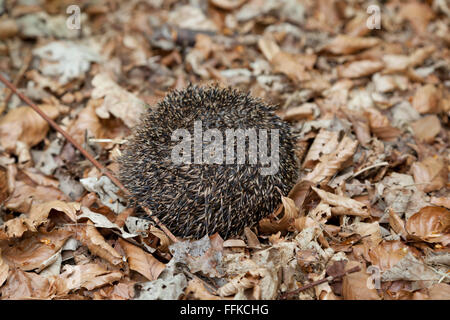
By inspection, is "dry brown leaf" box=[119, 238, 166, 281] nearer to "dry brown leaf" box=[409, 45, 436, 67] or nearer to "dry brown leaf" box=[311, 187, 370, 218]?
"dry brown leaf" box=[311, 187, 370, 218]

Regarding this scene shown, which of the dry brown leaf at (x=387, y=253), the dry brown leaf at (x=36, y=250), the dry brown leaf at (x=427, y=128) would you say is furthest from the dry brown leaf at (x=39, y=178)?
the dry brown leaf at (x=427, y=128)

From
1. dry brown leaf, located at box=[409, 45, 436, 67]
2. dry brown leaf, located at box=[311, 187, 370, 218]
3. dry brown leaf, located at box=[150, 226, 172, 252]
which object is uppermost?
dry brown leaf, located at box=[409, 45, 436, 67]

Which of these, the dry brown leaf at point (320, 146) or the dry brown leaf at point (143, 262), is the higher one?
the dry brown leaf at point (320, 146)

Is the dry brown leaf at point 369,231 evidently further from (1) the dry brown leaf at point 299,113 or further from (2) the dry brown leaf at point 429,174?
(1) the dry brown leaf at point 299,113

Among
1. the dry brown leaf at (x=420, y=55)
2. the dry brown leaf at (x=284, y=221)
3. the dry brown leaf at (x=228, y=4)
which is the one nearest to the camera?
the dry brown leaf at (x=284, y=221)

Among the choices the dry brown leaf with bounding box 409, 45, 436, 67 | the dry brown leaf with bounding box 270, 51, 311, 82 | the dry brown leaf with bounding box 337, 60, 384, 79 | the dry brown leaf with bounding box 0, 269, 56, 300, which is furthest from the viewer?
the dry brown leaf with bounding box 409, 45, 436, 67

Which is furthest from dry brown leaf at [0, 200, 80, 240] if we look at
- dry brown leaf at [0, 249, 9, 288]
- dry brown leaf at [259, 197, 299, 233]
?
dry brown leaf at [259, 197, 299, 233]
